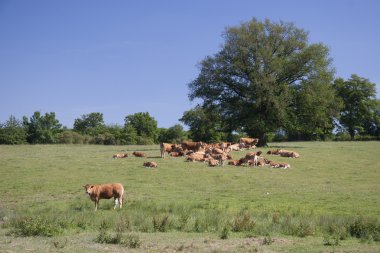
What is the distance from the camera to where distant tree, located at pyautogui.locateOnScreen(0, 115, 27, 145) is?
8338 centimetres

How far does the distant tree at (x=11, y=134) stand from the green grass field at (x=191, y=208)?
53.7 m

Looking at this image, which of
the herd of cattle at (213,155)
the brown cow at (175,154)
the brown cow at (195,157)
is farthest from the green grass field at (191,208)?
the brown cow at (175,154)

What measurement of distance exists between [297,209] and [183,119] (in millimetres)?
93922

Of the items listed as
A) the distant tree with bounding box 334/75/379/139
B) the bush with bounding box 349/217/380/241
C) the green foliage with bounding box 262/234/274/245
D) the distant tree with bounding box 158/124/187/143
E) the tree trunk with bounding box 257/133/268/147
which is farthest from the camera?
the distant tree with bounding box 158/124/187/143

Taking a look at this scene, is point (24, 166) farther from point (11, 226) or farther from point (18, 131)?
point (18, 131)

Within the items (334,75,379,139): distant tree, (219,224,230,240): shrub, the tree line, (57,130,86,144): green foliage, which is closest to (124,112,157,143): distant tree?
(57,130,86,144): green foliage

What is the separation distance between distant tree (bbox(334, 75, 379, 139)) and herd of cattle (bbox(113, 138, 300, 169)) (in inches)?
2064

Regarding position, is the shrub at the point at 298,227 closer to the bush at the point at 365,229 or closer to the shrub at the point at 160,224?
the bush at the point at 365,229

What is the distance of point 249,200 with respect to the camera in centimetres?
2069

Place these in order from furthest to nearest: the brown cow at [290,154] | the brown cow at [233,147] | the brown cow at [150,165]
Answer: the brown cow at [233,147] → the brown cow at [290,154] → the brown cow at [150,165]

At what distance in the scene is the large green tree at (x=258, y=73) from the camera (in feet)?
165

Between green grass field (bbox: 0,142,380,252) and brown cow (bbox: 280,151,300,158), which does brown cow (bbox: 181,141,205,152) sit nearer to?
green grass field (bbox: 0,142,380,252)

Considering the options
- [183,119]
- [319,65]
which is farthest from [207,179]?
[183,119]

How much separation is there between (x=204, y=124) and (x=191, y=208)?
3561 cm
